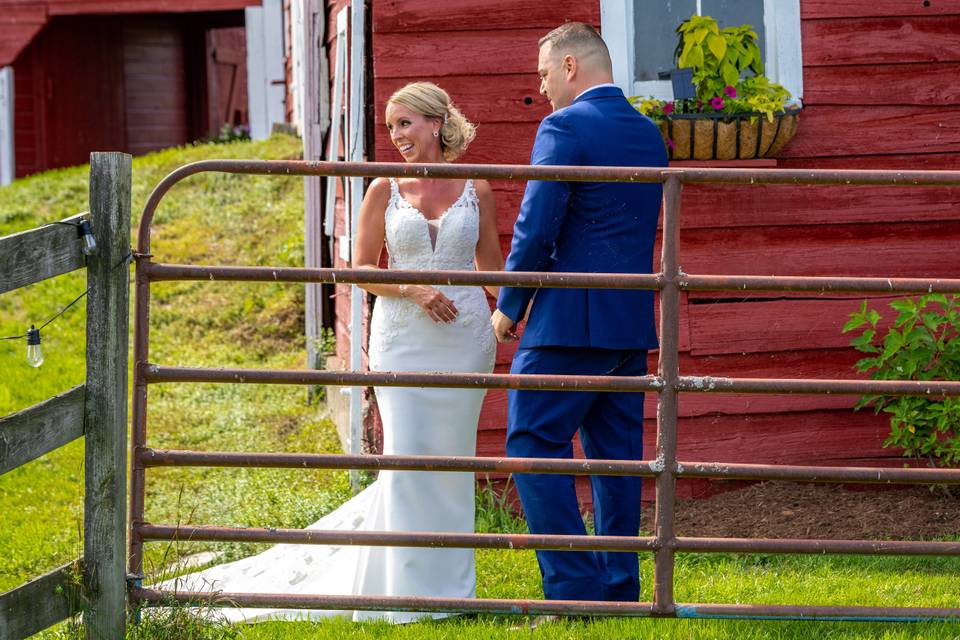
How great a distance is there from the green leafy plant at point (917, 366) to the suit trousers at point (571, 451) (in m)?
2.06

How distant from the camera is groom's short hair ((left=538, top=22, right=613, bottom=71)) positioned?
13.0ft

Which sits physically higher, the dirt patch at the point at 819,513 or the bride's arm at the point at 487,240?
the bride's arm at the point at 487,240

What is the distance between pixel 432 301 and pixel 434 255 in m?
0.19

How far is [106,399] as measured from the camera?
342 centimetres

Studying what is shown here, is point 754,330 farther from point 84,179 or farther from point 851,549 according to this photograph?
point 84,179

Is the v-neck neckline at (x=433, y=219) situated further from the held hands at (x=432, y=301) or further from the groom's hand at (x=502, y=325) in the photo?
the groom's hand at (x=502, y=325)

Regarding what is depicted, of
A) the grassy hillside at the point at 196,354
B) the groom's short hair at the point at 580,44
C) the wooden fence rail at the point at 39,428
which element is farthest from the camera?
the grassy hillside at the point at 196,354

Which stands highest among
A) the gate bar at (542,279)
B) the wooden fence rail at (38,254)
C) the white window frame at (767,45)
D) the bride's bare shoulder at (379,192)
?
the white window frame at (767,45)

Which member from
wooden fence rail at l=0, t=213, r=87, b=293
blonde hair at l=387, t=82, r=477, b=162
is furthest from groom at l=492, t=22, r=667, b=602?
wooden fence rail at l=0, t=213, r=87, b=293

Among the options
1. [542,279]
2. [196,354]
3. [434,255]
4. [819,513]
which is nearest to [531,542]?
[542,279]

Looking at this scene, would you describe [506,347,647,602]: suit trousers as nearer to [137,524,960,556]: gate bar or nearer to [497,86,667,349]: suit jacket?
[497,86,667,349]: suit jacket

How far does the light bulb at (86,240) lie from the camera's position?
336 centimetres

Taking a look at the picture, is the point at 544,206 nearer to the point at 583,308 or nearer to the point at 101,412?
the point at 583,308

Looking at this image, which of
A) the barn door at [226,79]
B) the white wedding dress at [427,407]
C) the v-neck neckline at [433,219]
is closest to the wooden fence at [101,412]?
the white wedding dress at [427,407]
